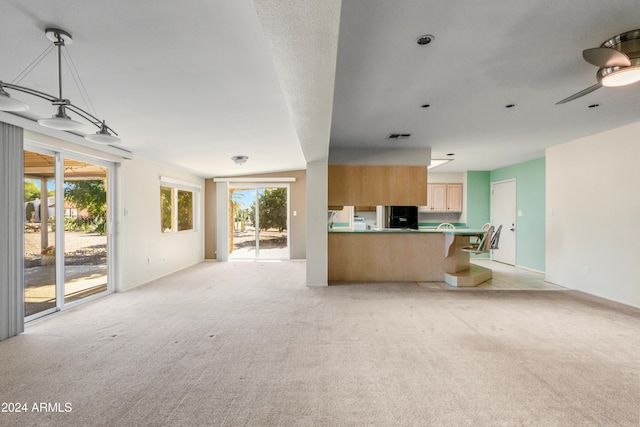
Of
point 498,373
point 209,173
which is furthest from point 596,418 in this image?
point 209,173

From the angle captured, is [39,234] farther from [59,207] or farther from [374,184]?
[374,184]

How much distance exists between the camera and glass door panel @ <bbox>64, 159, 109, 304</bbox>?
13.7ft

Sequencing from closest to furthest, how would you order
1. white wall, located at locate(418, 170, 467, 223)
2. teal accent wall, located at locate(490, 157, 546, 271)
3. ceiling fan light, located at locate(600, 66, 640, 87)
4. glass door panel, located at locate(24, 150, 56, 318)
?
ceiling fan light, located at locate(600, 66, 640, 87) < glass door panel, located at locate(24, 150, 56, 318) < teal accent wall, located at locate(490, 157, 546, 271) < white wall, located at locate(418, 170, 467, 223)

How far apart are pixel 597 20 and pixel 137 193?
614 centimetres

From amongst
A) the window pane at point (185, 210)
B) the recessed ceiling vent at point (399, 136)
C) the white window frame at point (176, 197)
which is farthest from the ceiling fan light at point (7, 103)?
the window pane at point (185, 210)

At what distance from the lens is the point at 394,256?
5703 millimetres

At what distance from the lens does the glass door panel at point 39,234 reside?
3623mm

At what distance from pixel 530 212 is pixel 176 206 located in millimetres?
8096

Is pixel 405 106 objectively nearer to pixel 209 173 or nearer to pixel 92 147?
pixel 92 147

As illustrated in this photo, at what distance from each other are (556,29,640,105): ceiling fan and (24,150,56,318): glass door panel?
554 centimetres

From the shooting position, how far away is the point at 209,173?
7.68 metres

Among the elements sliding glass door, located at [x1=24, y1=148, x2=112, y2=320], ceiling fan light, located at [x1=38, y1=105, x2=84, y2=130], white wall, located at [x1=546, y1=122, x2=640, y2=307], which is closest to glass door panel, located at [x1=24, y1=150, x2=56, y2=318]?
sliding glass door, located at [x1=24, y1=148, x2=112, y2=320]

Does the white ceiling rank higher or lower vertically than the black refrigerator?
higher

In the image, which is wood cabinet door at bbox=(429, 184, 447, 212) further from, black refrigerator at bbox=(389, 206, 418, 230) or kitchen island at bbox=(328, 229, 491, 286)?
kitchen island at bbox=(328, 229, 491, 286)
